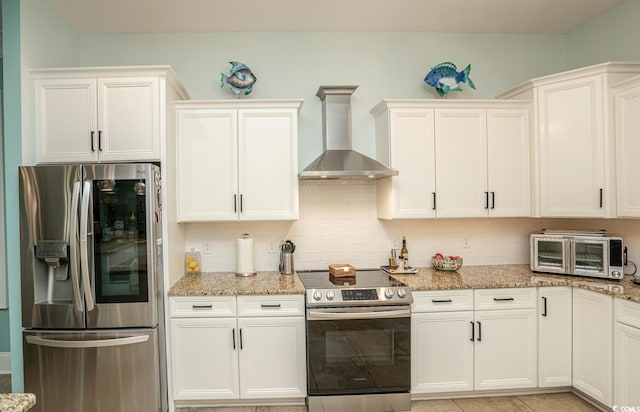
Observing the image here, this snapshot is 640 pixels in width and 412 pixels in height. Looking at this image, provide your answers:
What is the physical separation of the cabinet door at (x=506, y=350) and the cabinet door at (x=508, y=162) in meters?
0.90

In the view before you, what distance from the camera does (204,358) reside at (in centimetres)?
301

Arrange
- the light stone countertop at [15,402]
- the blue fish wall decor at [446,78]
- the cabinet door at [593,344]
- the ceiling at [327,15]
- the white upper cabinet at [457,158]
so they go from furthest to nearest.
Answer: the blue fish wall decor at [446,78] < the white upper cabinet at [457,158] < the ceiling at [327,15] < the cabinet door at [593,344] < the light stone countertop at [15,402]

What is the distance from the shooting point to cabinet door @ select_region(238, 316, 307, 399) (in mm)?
3018

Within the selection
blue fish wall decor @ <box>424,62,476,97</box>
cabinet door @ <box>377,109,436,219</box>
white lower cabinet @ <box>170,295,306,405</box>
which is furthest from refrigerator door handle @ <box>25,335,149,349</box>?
blue fish wall decor @ <box>424,62,476,97</box>

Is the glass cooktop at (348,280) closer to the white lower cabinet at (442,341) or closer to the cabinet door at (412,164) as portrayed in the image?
the white lower cabinet at (442,341)

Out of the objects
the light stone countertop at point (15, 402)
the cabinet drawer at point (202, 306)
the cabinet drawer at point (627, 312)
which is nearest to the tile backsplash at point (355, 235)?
the cabinet drawer at point (202, 306)

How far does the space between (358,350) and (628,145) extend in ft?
8.16

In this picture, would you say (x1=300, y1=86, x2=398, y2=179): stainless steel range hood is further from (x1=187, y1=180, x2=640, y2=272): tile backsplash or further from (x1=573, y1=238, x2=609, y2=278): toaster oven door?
(x1=573, y1=238, x2=609, y2=278): toaster oven door

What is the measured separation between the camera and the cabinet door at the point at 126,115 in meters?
2.99

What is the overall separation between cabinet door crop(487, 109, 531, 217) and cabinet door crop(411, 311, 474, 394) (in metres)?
1.06

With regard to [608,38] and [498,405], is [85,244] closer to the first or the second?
[498,405]

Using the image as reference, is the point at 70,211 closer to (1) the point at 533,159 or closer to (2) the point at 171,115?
(2) the point at 171,115

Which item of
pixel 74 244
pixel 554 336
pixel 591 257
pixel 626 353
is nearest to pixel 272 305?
pixel 74 244

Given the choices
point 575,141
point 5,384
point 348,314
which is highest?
point 575,141
